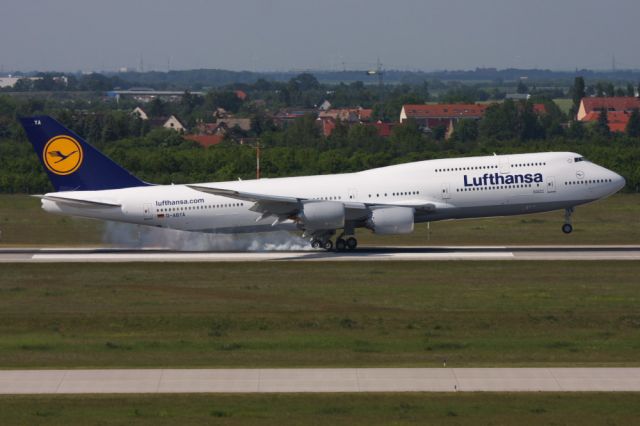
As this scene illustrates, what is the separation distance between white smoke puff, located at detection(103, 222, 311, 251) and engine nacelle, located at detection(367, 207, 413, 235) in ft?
15.7

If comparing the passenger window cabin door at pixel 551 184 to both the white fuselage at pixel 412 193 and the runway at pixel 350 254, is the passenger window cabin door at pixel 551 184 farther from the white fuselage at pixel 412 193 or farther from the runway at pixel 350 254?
the runway at pixel 350 254

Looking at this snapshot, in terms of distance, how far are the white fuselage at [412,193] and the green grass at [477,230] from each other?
4.81 metres

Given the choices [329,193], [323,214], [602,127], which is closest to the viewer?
[323,214]

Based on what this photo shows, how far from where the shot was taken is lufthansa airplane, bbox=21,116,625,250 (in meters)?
57.3

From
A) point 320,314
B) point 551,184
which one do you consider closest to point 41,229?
point 551,184

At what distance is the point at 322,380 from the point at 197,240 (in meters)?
32.9

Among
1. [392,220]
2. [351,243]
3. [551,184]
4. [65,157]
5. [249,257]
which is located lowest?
[249,257]

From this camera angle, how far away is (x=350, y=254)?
5731cm

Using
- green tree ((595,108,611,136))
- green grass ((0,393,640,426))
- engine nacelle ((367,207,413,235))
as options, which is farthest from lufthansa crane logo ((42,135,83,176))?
green tree ((595,108,611,136))

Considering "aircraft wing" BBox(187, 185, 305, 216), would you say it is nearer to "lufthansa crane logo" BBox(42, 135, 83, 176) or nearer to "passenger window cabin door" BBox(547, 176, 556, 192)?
"lufthansa crane logo" BBox(42, 135, 83, 176)

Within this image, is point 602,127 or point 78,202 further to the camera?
point 602,127

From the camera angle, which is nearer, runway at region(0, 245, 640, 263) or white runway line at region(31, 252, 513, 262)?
runway at region(0, 245, 640, 263)

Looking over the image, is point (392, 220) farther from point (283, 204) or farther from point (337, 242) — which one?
point (283, 204)

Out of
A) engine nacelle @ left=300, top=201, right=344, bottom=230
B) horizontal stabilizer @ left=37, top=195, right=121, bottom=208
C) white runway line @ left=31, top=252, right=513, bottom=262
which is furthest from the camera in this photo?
horizontal stabilizer @ left=37, top=195, right=121, bottom=208
